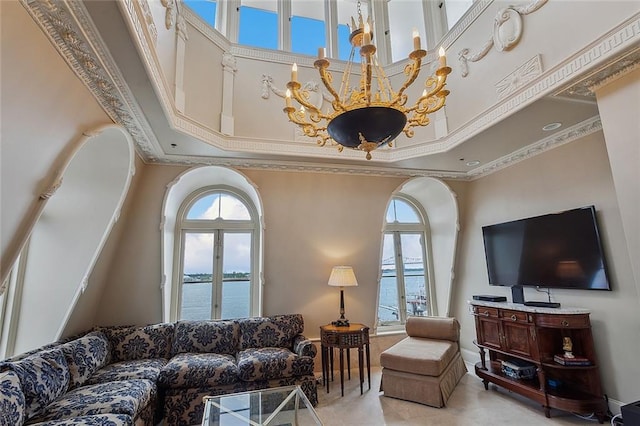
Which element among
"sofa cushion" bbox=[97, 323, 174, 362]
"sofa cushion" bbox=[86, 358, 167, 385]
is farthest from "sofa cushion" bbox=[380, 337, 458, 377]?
"sofa cushion" bbox=[97, 323, 174, 362]

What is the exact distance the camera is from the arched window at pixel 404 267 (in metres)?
A: 5.09

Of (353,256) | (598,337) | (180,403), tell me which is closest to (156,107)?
(180,403)

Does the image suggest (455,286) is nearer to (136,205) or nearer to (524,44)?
(524,44)

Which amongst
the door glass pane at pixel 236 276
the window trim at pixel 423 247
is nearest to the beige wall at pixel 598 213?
the window trim at pixel 423 247

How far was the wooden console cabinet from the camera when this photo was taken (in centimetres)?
285

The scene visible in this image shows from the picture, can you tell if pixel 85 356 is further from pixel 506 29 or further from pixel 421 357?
pixel 506 29

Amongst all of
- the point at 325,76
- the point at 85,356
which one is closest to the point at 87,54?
the point at 325,76

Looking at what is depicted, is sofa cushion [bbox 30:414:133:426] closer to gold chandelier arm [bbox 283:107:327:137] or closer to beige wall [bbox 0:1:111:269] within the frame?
beige wall [bbox 0:1:111:269]

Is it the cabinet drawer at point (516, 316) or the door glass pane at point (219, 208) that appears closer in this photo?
the cabinet drawer at point (516, 316)

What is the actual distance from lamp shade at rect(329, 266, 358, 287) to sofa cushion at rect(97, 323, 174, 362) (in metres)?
2.01

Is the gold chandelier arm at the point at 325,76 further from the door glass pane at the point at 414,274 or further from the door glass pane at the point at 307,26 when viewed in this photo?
the door glass pane at the point at 414,274

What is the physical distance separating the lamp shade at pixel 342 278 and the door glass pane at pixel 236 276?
4.42 feet

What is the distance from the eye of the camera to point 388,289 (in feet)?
16.8

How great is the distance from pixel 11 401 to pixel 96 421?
488 millimetres
